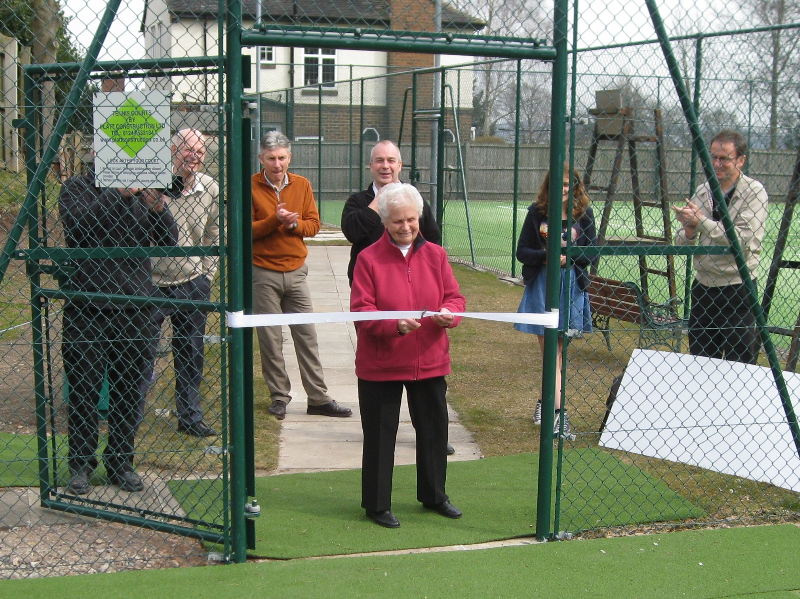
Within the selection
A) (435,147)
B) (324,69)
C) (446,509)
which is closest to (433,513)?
(446,509)

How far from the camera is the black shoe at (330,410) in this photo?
6.54 meters

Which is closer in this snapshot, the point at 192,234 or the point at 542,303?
the point at 192,234

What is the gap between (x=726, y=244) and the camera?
4.86m

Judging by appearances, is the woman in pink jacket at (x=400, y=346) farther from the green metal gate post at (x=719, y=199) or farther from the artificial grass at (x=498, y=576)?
the green metal gate post at (x=719, y=199)

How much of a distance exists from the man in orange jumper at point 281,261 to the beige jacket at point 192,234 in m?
0.39

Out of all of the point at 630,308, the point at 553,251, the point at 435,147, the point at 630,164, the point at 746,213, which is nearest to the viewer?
the point at 553,251

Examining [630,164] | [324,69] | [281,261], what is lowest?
[281,261]

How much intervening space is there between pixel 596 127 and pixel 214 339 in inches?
156

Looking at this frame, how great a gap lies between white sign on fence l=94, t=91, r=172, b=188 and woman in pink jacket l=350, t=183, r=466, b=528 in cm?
108

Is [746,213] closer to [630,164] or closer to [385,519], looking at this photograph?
[630,164]

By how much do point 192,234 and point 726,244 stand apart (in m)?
3.26

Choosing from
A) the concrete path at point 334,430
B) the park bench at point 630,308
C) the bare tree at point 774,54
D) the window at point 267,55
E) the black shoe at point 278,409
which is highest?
the window at point 267,55

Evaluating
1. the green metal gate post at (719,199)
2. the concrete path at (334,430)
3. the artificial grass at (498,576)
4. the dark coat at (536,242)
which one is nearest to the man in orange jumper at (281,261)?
the concrete path at (334,430)

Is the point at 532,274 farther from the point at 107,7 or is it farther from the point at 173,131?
the point at 107,7
